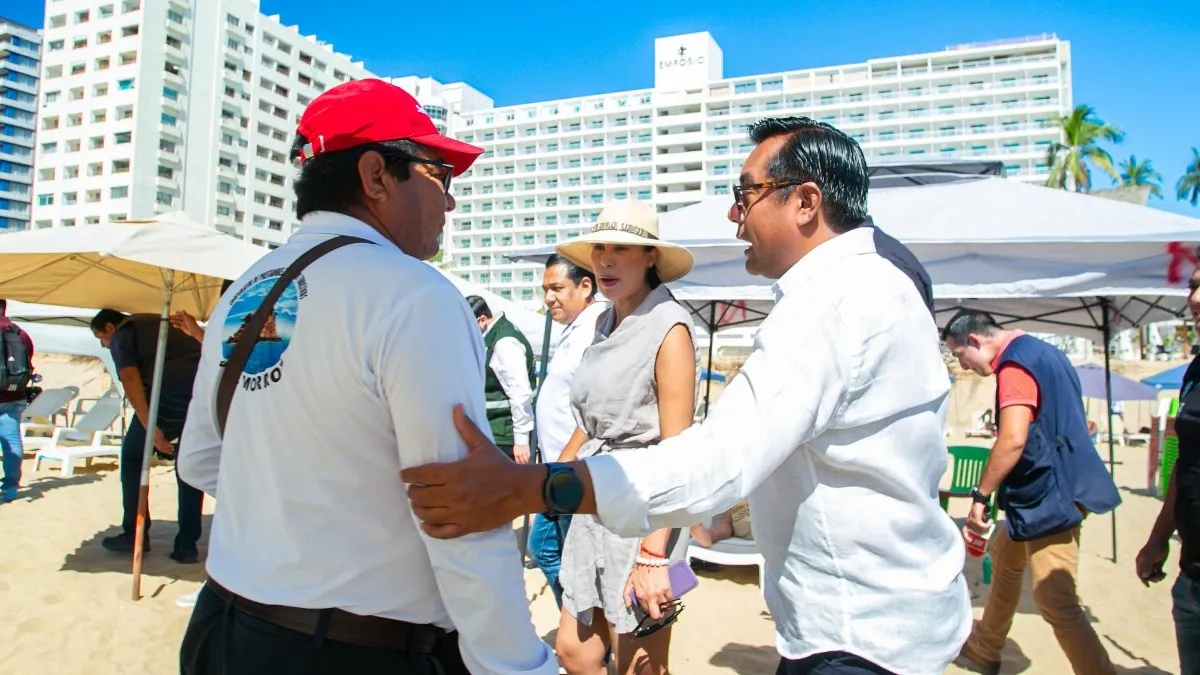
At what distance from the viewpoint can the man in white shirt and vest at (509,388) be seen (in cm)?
525

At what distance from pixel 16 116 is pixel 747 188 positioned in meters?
126

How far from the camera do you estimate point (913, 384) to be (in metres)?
1.42

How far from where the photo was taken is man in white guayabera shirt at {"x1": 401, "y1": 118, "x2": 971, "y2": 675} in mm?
1192

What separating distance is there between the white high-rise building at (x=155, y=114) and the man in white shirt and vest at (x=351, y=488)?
73687mm

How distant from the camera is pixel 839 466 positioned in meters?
1.37

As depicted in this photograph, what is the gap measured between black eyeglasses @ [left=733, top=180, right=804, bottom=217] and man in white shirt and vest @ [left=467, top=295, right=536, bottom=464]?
11.9ft

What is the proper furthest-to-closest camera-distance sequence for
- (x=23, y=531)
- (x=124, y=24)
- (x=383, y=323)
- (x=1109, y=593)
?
(x=124, y=24) → (x=23, y=531) → (x=1109, y=593) → (x=383, y=323)

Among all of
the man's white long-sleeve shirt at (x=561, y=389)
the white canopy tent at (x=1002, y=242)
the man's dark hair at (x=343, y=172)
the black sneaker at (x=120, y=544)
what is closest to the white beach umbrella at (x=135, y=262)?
the black sneaker at (x=120, y=544)

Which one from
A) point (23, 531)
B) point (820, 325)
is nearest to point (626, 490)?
point (820, 325)

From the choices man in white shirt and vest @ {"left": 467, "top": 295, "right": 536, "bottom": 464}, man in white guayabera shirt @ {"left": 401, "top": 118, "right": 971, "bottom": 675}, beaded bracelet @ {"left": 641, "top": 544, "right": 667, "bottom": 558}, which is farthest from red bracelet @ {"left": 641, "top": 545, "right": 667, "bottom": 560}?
man in white shirt and vest @ {"left": 467, "top": 295, "right": 536, "bottom": 464}

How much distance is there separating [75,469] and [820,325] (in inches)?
451

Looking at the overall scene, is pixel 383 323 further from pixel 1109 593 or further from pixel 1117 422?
pixel 1117 422

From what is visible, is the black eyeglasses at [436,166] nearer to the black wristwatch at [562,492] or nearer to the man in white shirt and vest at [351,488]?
the man in white shirt and vest at [351,488]

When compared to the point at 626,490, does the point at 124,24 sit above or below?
above
